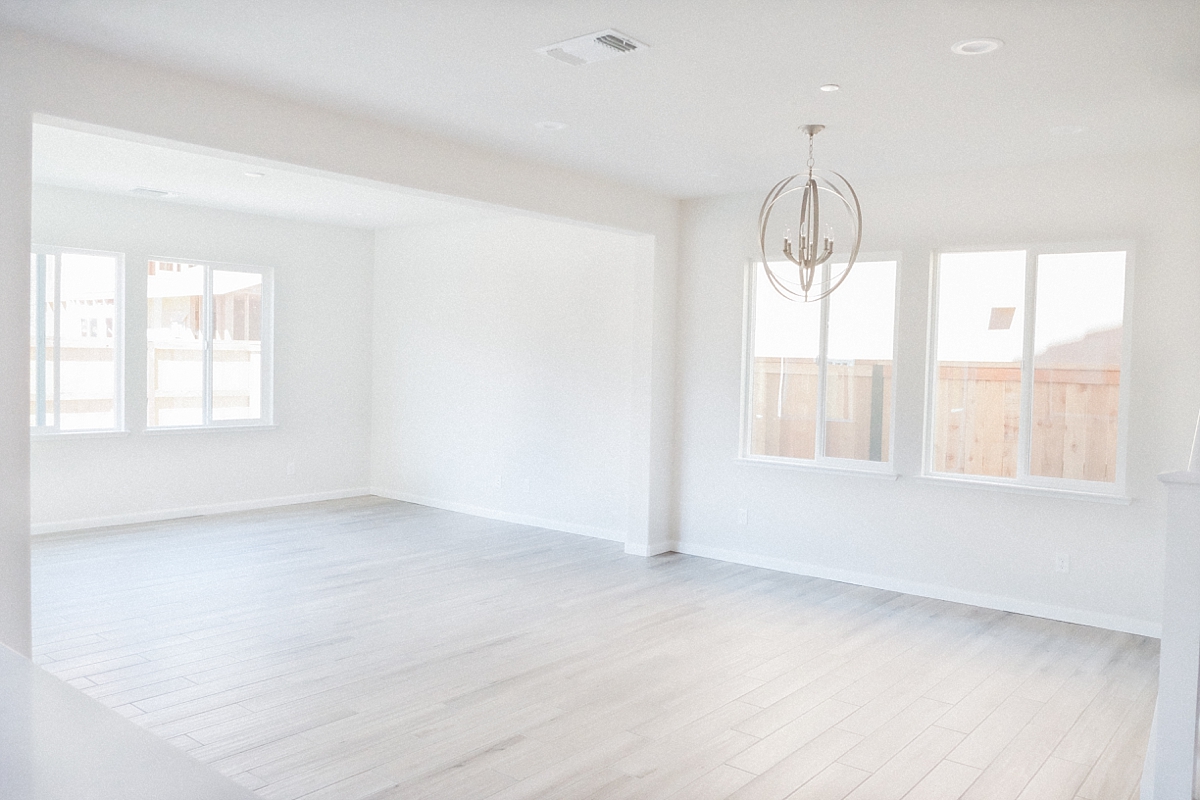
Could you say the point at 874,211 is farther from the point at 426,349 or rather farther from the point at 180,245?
the point at 180,245

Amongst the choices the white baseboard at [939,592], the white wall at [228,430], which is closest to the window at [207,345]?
the white wall at [228,430]

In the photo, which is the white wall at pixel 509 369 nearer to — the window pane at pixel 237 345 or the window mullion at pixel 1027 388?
the window pane at pixel 237 345

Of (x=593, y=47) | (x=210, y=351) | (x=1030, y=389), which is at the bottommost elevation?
(x=1030, y=389)

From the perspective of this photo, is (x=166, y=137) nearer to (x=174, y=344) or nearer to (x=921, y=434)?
(x=174, y=344)

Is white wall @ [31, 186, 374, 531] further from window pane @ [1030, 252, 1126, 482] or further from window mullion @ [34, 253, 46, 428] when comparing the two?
window pane @ [1030, 252, 1126, 482]

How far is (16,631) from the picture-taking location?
3.39m

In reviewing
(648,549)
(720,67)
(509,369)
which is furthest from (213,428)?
(720,67)

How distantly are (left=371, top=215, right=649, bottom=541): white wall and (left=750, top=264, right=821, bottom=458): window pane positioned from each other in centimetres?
100

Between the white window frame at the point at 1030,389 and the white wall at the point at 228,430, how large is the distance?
5639 mm

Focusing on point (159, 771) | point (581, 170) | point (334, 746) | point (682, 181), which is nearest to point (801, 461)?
point (682, 181)

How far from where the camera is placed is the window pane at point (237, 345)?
7914 millimetres

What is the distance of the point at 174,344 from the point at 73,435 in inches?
44.6

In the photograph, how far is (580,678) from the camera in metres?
3.98

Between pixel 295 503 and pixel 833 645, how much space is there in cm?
564
